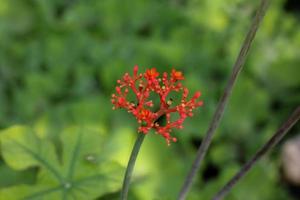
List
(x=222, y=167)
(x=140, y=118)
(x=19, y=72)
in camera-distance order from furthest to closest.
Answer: (x=19, y=72), (x=222, y=167), (x=140, y=118)

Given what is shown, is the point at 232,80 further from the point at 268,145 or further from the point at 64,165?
the point at 64,165

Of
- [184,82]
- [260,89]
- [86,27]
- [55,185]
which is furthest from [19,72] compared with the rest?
[55,185]

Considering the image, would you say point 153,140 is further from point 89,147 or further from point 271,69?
point 271,69

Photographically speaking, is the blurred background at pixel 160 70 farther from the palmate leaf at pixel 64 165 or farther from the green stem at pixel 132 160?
the green stem at pixel 132 160

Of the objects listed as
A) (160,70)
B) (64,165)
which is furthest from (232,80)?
(160,70)

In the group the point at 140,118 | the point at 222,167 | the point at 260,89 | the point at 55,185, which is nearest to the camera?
the point at 140,118

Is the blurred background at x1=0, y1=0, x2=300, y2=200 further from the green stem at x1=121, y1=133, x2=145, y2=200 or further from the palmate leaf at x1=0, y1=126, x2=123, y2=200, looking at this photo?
the green stem at x1=121, y1=133, x2=145, y2=200

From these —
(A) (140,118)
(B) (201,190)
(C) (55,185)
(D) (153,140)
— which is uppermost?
(D) (153,140)

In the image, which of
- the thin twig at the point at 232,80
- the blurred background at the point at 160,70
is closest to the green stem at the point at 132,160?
the thin twig at the point at 232,80
